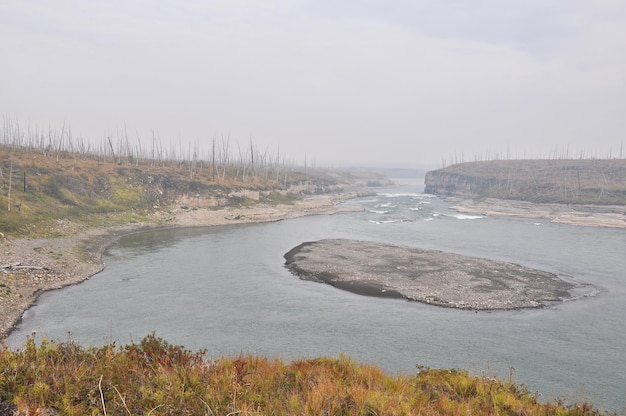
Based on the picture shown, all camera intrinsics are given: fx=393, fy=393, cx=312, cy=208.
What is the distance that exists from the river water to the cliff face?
74.6 metres

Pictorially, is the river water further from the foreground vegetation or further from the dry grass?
the dry grass

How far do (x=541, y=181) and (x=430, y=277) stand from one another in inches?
4816

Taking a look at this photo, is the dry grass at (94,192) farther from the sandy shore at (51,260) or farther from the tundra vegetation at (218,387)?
the tundra vegetation at (218,387)

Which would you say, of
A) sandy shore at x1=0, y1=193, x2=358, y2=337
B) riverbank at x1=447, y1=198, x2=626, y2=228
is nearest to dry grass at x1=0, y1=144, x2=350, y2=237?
sandy shore at x1=0, y1=193, x2=358, y2=337

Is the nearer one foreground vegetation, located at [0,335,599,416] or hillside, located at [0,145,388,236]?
foreground vegetation, located at [0,335,599,416]

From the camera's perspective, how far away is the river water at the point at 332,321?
986 inches

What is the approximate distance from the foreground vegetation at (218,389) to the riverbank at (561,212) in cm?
9518

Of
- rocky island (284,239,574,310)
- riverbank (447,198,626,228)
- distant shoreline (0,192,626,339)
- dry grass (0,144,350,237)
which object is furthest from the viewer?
riverbank (447,198,626,228)

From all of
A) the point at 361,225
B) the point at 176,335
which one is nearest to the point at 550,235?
the point at 361,225

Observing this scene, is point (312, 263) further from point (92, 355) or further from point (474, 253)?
point (92, 355)

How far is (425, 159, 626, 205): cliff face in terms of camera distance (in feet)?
390

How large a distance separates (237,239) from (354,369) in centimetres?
5497

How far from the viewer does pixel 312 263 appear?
50.0m

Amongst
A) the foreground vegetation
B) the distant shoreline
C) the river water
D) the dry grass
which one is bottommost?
the river water
